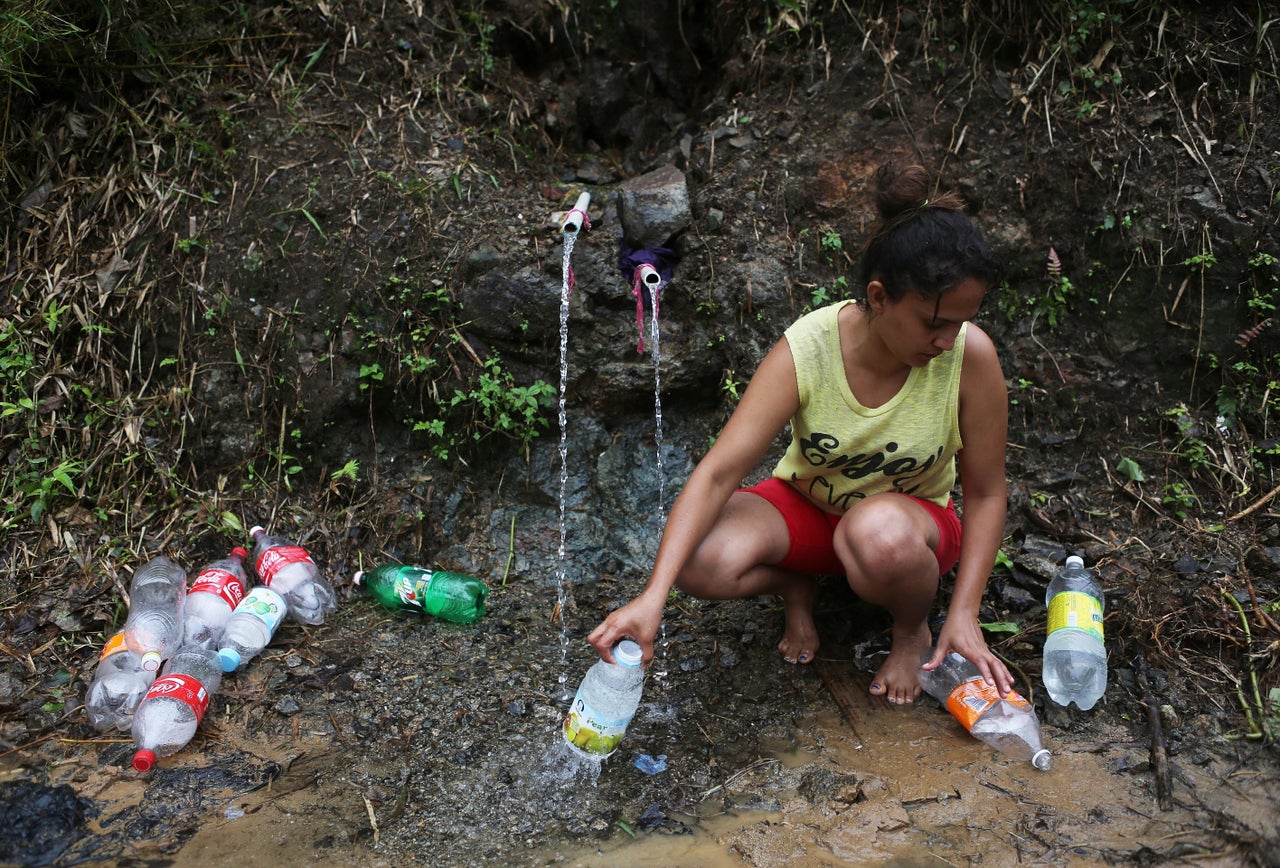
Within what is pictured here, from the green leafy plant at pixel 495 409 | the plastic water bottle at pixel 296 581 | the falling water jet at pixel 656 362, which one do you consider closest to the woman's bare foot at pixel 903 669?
the falling water jet at pixel 656 362

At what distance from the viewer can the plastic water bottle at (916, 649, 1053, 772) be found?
246 centimetres

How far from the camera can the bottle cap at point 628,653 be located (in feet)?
6.89

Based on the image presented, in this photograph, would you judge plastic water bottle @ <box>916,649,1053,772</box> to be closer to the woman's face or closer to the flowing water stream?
the woman's face

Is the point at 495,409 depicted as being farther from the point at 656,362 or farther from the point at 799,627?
the point at 799,627

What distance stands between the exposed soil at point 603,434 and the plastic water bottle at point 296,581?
3.1 inches

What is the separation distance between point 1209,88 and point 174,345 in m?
4.33

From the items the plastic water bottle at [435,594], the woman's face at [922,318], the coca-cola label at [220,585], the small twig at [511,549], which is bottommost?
the small twig at [511,549]

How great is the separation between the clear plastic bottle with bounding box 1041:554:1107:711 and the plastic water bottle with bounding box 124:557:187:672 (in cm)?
268

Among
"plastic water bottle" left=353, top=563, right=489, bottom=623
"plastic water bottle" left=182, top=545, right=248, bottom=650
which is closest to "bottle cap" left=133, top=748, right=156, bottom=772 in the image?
"plastic water bottle" left=182, top=545, right=248, bottom=650

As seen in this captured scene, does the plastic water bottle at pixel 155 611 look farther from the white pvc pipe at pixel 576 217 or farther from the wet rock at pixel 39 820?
the white pvc pipe at pixel 576 217

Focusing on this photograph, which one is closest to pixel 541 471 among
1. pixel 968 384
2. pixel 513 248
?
pixel 513 248

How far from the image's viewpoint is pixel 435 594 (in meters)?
3.27

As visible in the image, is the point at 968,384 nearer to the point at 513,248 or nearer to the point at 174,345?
the point at 513,248

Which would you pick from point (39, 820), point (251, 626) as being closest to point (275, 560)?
point (251, 626)
